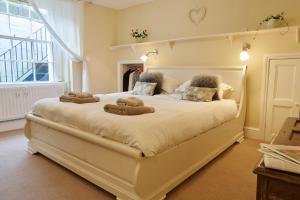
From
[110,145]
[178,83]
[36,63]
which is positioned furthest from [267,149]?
[36,63]

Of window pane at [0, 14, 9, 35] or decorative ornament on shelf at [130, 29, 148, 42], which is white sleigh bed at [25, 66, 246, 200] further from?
decorative ornament on shelf at [130, 29, 148, 42]

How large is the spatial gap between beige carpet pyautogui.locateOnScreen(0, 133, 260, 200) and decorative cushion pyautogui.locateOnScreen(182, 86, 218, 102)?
81cm

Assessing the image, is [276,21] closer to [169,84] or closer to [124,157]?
[169,84]

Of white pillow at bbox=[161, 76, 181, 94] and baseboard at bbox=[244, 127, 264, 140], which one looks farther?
white pillow at bbox=[161, 76, 181, 94]

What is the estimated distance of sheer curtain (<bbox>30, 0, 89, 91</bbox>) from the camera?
162 inches

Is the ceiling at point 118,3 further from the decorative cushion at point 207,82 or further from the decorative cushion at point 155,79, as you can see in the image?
the decorative cushion at point 207,82

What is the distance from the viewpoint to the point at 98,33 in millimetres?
4918

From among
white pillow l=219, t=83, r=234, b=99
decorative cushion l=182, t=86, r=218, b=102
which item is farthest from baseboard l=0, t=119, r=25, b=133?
white pillow l=219, t=83, r=234, b=99

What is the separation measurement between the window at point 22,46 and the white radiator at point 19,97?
351 millimetres

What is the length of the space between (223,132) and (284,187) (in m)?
2.07

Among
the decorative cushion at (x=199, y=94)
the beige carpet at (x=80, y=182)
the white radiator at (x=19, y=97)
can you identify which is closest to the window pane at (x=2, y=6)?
the white radiator at (x=19, y=97)

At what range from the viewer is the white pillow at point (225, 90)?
3314mm

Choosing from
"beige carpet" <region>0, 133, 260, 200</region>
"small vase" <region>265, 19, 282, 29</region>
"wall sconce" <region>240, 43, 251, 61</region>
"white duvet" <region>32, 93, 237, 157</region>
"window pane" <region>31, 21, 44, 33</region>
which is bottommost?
"beige carpet" <region>0, 133, 260, 200</region>

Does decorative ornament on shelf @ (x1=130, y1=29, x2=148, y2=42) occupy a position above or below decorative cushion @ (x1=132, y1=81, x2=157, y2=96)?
above
